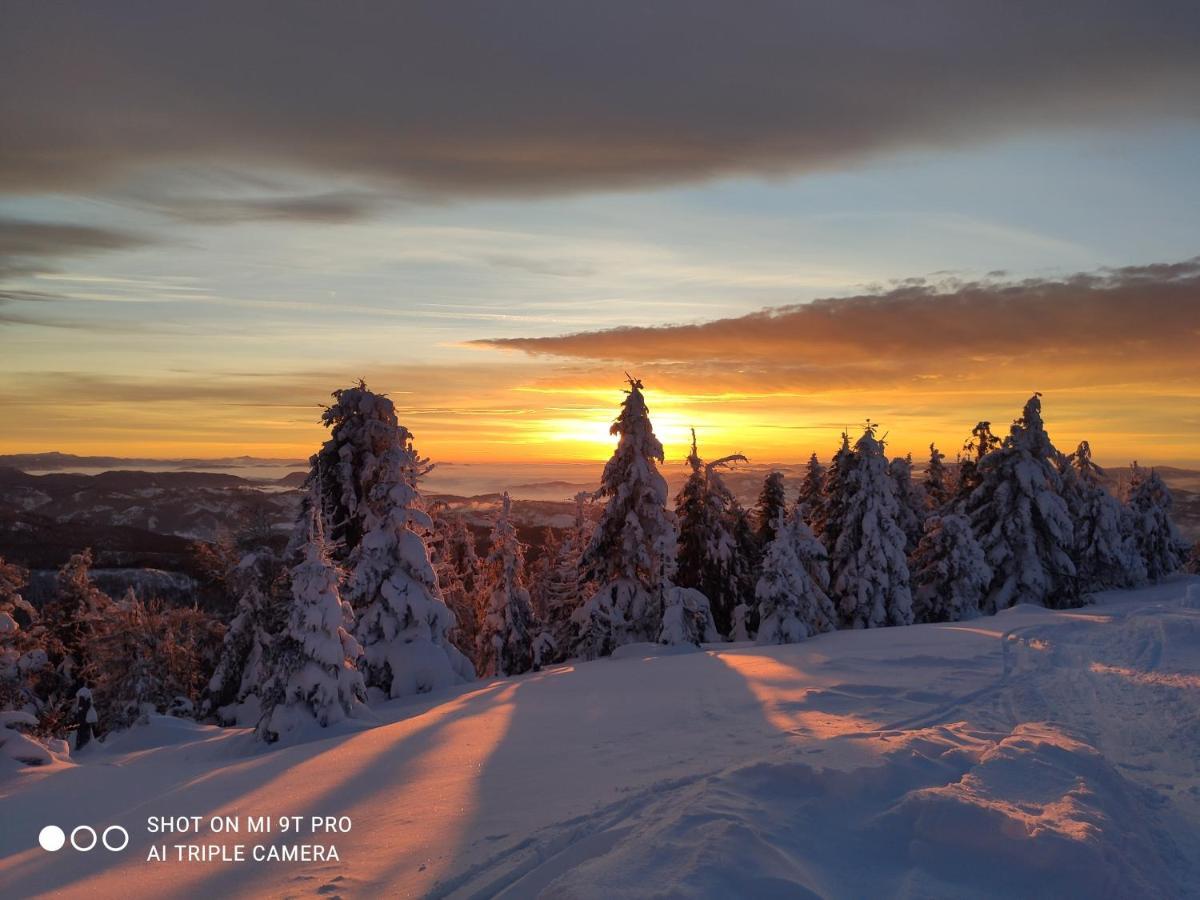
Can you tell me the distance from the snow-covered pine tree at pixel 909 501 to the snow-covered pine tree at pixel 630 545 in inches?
810

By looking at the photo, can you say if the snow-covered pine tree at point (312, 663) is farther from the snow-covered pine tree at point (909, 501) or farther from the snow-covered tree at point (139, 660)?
the snow-covered pine tree at point (909, 501)

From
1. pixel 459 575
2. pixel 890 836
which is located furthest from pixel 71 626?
pixel 890 836

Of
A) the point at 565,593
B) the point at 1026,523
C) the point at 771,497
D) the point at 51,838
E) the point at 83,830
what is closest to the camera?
the point at 51,838

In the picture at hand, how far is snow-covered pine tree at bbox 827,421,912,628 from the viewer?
105 feet

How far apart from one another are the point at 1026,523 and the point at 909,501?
31.5 ft

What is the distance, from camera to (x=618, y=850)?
639 cm

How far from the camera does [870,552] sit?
3234cm

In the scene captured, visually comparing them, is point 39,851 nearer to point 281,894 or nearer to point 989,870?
point 281,894

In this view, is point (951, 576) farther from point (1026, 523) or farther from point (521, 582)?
point (521, 582)

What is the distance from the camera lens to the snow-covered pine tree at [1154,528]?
47.0 metres

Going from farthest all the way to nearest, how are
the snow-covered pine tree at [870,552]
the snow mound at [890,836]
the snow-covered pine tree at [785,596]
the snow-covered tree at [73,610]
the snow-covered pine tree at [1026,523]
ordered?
the snow-covered pine tree at [1026,523], the snow-covered tree at [73,610], the snow-covered pine tree at [870,552], the snow-covered pine tree at [785,596], the snow mound at [890,836]

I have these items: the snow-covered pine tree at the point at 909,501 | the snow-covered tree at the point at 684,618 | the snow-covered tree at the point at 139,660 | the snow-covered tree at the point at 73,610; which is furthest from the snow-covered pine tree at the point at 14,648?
the snow-covered pine tree at the point at 909,501

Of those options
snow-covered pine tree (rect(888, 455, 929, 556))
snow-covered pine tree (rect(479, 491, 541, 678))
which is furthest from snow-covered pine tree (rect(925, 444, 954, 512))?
snow-covered pine tree (rect(479, 491, 541, 678))

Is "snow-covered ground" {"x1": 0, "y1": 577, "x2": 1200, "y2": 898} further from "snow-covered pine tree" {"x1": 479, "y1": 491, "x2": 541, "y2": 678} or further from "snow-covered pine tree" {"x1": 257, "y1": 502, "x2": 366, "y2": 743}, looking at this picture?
"snow-covered pine tree" {"x1": 479, "y1": 491, "x2": 541, "y2": 678}
